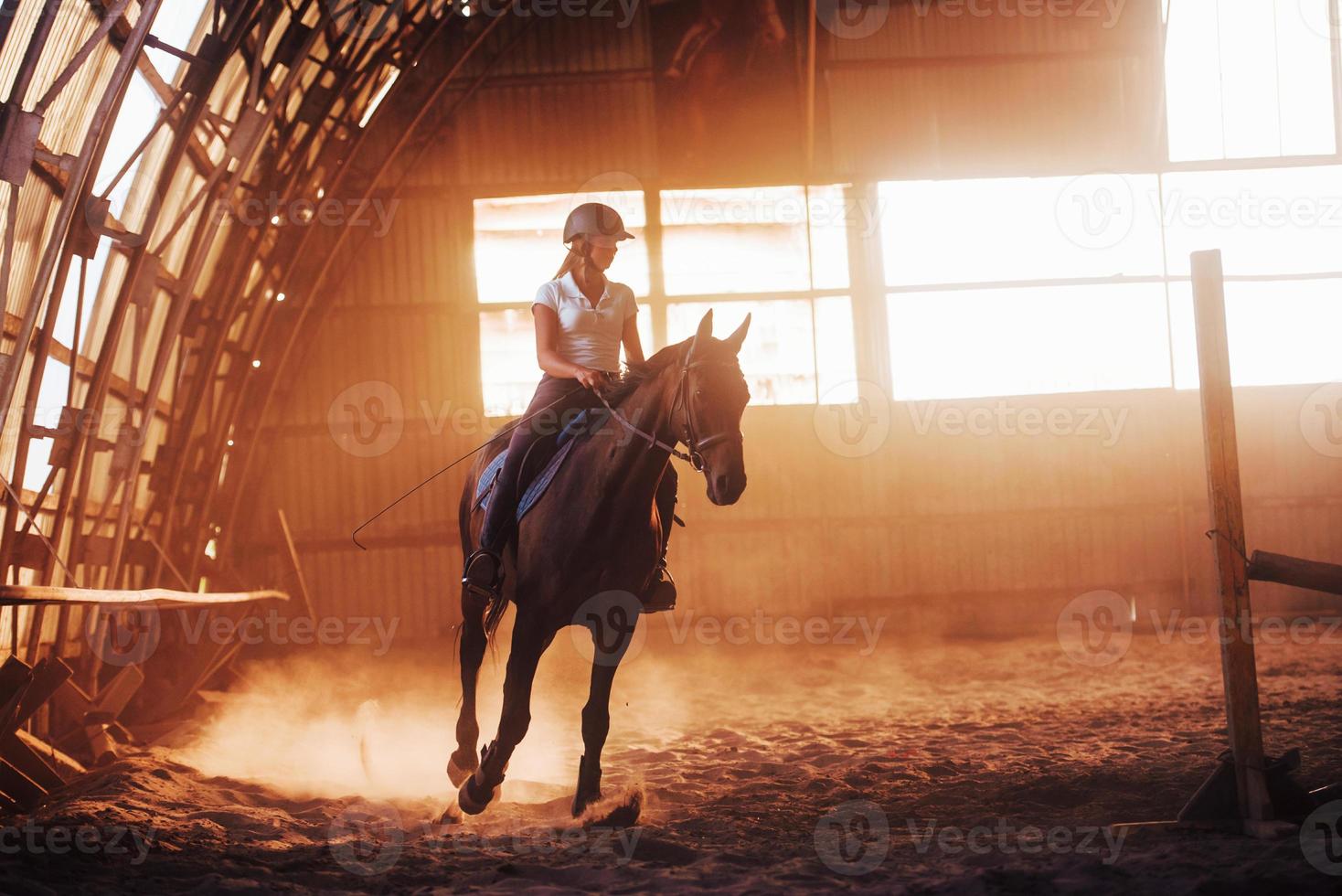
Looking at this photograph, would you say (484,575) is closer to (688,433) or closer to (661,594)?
(661,594)

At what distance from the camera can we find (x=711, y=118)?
464 inches

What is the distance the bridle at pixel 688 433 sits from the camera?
4184 mm

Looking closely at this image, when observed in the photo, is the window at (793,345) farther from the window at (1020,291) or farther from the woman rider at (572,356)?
the woman rider at (572,356)

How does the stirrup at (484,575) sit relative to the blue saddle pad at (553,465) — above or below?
below

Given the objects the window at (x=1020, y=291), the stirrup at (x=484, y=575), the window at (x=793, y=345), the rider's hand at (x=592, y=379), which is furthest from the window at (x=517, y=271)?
the rider's hand at (x=592, y=379)

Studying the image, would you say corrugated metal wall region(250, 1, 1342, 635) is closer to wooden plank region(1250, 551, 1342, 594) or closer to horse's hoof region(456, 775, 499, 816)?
horse's hoof region(456, 775, 499, 816)

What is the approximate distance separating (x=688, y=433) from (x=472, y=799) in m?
1.99

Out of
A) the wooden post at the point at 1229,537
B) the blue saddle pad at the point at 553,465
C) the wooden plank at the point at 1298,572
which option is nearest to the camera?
the wooden plank at the point at 1298,572

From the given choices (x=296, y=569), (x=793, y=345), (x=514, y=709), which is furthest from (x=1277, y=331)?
(x=296, y=569)

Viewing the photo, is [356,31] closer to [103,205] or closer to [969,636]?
[103,205]

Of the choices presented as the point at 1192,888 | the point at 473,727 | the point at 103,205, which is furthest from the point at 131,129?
the point at 1192,888

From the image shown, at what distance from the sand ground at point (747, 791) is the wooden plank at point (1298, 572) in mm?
1011

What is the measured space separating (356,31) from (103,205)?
4290 millimetres

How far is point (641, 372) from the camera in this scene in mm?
4641
